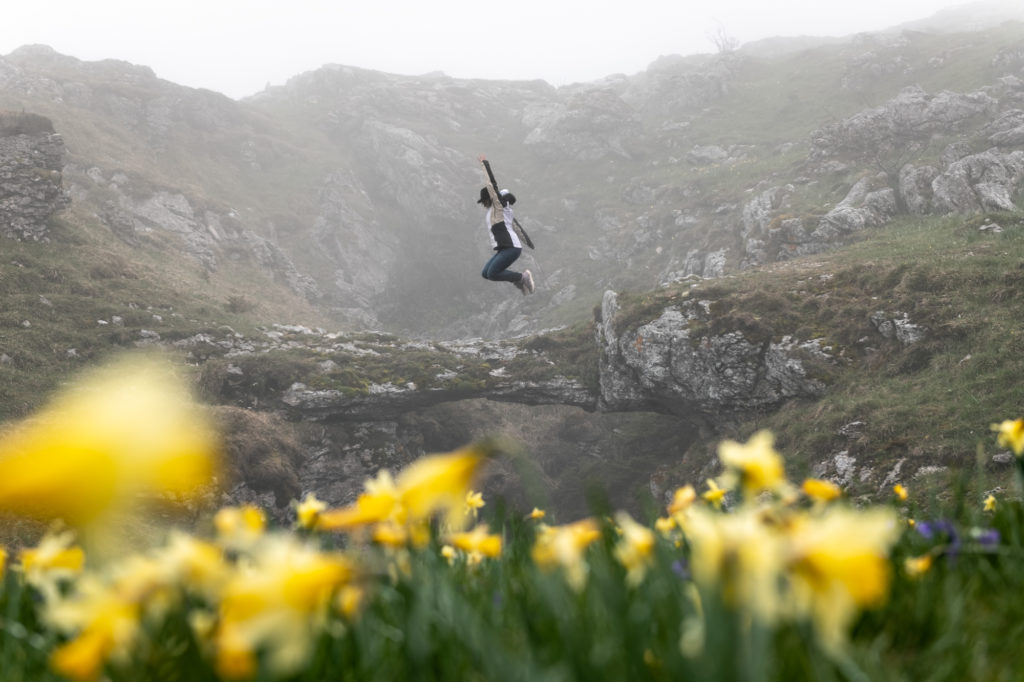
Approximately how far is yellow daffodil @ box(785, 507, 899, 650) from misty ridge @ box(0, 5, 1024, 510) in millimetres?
2841

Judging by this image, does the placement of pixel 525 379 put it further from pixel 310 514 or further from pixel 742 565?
pixel 742 565

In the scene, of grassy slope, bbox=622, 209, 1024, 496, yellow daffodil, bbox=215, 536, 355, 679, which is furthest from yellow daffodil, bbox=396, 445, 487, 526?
grassy slope, bbox=622, 209, 1024, 496

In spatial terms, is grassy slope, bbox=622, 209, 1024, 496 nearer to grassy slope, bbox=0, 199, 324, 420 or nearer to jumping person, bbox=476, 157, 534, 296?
jumping person, bbox=476, 157, 534, 296

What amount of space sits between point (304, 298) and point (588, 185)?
1111 inches

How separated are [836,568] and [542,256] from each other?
4967cm

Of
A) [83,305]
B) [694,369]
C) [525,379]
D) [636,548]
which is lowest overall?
[525,379]

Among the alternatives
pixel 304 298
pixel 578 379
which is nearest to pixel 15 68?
pixel 304 298

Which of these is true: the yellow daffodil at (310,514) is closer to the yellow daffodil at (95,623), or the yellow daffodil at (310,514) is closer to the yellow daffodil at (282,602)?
the yellow daffodil at (95,623)

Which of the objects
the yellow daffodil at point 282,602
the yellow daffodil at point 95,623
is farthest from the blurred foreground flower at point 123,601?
the yellow daffodil at point 282,602

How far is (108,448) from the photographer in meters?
15.2

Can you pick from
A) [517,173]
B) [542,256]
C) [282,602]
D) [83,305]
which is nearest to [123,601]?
[282,602]

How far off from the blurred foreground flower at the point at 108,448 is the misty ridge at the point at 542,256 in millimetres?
1277

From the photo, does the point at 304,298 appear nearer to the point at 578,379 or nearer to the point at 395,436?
the point at 395,436

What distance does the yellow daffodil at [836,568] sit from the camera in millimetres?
661
